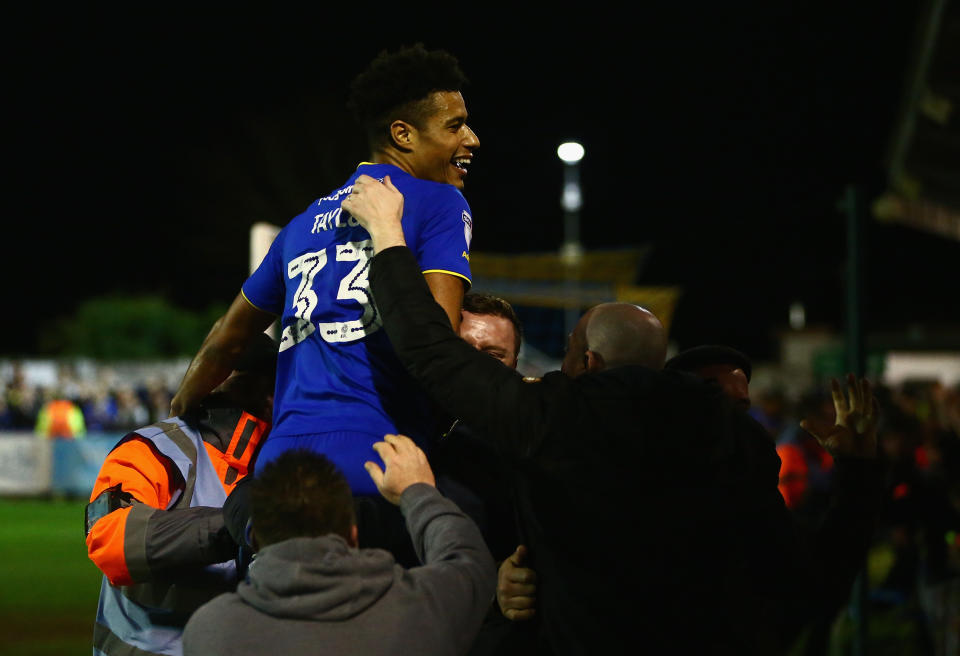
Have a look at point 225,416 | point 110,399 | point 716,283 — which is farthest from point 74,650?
point 716,283

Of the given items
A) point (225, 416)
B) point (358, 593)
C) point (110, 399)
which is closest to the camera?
point (358, 593)

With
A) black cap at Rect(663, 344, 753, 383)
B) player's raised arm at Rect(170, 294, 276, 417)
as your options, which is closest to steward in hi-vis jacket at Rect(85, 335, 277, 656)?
player's raised arm at Rect(170, 294, 276, 417)

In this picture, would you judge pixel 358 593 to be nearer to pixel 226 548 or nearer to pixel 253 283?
pixel 226 548

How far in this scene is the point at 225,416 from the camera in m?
3.82

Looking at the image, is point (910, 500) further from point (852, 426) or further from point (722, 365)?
point (852, 426)

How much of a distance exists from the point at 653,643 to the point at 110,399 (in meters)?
25.1

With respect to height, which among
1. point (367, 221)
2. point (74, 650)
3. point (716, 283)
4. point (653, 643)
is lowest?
point (74, 650)

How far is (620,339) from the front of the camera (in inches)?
118

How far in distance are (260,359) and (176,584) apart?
83 cm

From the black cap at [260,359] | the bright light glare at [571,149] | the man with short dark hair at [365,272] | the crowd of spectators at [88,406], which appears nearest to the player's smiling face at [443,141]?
the man with short dark hair at [365,272]

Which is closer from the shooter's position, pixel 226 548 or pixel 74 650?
pixel 226 548

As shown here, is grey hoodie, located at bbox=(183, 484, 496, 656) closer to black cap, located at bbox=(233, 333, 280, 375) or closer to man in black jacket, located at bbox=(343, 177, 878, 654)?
man in black jacket, located at bbox=(343, 177, 878, 654)

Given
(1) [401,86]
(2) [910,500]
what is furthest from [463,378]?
(2) [910,500]

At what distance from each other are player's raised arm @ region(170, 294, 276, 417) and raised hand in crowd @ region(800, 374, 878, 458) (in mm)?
1822
